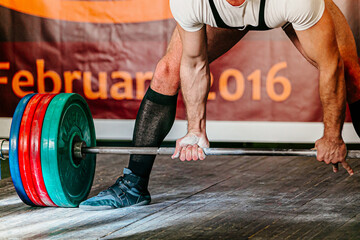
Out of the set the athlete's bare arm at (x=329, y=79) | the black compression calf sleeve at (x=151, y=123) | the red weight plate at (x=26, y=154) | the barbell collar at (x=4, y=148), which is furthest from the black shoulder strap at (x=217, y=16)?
the barbell collar at (x=4, y=148)

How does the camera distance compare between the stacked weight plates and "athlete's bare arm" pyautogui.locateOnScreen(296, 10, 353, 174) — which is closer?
"athlete's bare arm" pyautogui.locateOnScreen(296, 10, 353, 174)

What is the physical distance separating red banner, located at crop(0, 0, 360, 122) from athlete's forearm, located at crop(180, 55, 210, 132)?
59.1 inches

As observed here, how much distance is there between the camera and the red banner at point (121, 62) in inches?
132

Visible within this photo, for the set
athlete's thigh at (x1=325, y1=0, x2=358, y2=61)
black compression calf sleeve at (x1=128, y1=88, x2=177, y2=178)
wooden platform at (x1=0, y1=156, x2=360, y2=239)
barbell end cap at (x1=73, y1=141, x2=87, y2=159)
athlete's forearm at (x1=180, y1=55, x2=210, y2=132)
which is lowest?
wooden platform at (x1=0, y1=156, x2=360, y2=239)

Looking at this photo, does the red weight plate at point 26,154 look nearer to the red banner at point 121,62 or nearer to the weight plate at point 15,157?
the weight plate at point 15,157

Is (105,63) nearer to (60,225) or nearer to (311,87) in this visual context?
(311,87)

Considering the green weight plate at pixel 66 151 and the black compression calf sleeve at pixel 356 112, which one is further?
the black compression calf sleeve at pixel 356 112

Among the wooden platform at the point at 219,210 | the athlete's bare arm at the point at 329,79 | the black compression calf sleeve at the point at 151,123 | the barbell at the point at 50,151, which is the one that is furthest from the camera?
the black compression calf sleeve at the point at 151,123

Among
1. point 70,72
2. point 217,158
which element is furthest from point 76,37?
point 217,158

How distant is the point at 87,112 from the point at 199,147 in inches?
24.7

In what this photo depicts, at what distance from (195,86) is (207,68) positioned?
0.08m

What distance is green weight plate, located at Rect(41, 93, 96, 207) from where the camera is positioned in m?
1.97

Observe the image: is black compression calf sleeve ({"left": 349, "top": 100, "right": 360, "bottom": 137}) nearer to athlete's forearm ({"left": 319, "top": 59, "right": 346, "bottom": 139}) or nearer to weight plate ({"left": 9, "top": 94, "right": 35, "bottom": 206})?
athlete's forearm ({"left": 319, "top": 59, "right": 346, "bottom": 139})

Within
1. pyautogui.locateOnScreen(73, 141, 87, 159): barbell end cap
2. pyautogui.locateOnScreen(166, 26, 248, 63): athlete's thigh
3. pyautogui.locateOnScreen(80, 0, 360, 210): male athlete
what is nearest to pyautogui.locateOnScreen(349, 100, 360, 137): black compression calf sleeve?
pyautogui.locateOnScreen(80, 0, 360, 210): male athlete
